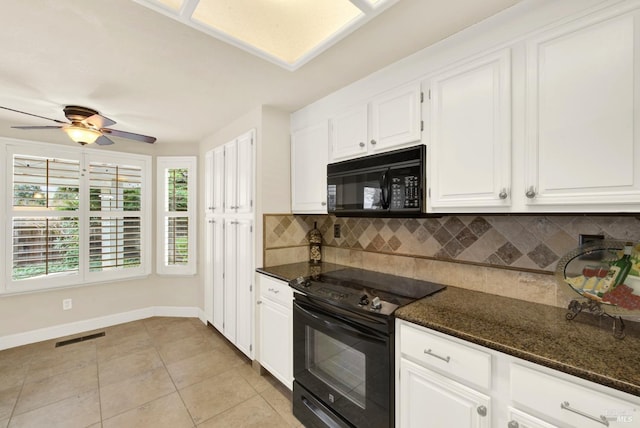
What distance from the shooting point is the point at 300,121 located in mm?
2582

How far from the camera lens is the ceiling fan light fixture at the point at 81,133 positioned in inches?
89.7

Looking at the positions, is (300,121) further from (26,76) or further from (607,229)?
(607,229)

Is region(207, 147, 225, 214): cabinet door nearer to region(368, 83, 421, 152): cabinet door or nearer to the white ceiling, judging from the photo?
the white ceiling

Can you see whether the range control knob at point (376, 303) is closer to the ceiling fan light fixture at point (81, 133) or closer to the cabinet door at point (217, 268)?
the cabinet door at point (217, 268)

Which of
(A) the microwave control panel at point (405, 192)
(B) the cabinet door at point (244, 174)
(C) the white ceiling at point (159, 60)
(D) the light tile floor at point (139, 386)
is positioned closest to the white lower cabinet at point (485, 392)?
(A) the microwave control panel at point (405, 192)

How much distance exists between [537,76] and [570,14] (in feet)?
0.82

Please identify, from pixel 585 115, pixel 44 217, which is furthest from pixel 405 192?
pixel 44 217

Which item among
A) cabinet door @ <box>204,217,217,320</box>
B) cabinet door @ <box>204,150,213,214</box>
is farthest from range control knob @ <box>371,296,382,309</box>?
cabinet door @ <box>204,150,213,214</box>

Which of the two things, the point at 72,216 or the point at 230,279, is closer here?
the point at 230,279

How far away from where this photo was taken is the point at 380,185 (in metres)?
1.83

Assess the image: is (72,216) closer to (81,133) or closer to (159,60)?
(81,133)

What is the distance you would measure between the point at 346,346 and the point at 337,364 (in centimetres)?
19

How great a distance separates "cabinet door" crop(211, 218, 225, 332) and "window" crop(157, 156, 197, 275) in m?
0.67

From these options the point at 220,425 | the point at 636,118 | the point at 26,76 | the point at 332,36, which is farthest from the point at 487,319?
the point at 26,76
